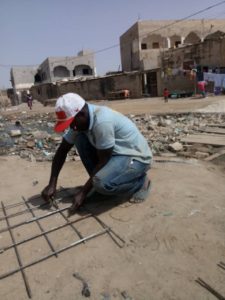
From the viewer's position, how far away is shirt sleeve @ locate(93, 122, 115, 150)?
8.32 feet

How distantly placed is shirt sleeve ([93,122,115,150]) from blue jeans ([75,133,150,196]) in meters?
0.22

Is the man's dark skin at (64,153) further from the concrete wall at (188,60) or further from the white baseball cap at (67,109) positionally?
the concrete wall at (188,60)

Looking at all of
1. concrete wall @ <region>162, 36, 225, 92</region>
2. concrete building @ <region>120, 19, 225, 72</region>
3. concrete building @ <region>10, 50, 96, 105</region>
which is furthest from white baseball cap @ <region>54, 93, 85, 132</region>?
concrete building @ <region>10, 50, 96, 105</region>

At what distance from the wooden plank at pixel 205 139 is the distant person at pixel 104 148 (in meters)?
3.08

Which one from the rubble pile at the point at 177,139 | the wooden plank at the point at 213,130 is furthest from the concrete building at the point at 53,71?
the wooden plank at the point at 213,130

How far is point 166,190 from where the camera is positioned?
335cm

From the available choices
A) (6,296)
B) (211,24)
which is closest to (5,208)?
(6,296)

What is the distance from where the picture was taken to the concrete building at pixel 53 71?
3969 centimetres

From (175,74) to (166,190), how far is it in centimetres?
2016

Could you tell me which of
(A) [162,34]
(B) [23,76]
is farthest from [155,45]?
(B) [23,76]

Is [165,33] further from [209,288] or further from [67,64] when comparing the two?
[209,288]

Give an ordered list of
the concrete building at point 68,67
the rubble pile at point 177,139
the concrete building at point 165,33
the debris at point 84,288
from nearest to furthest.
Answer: the debris at point 84,288 → the rubble pile at point 177,139 → the concrete building at point 165,33 → the concrete building at point 68,67

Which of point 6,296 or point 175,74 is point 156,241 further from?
point 175,74

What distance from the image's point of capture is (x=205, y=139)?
242 inches
